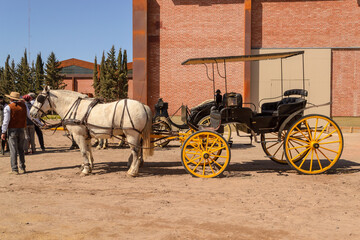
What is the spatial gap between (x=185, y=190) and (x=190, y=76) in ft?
46.5

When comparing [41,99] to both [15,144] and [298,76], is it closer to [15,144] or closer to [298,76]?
[15,144]

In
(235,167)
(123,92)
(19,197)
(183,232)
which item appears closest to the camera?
(183,232)

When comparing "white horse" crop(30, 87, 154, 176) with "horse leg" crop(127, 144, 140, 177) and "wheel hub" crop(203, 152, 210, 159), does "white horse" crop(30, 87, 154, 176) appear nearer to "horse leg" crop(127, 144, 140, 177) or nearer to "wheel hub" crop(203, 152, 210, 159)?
"horse leg" crop(127, 144, 140, 177)

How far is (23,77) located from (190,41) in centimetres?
3464

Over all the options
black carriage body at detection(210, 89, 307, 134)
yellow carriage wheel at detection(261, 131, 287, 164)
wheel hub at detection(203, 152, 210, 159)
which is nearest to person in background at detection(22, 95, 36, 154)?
black carriage body at detection(210, 89, 307, 134)

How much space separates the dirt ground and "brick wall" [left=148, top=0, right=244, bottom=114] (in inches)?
456

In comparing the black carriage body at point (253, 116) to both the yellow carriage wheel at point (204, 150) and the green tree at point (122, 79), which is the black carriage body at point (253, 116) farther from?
the green tree at point (122, 79)

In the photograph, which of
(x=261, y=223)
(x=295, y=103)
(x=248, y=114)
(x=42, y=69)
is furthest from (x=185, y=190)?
(x=42, y=69)

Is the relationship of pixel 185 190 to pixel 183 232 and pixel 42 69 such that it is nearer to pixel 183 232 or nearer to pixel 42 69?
pixel 183 232

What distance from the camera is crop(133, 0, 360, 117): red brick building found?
1911cm

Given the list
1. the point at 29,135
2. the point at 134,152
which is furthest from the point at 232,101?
the point at 29,135

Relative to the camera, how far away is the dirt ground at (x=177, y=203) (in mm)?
4000

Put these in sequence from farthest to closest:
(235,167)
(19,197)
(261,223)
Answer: (235,167) < (19,197) < (261,223)

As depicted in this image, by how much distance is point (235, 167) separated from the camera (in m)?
8.23
